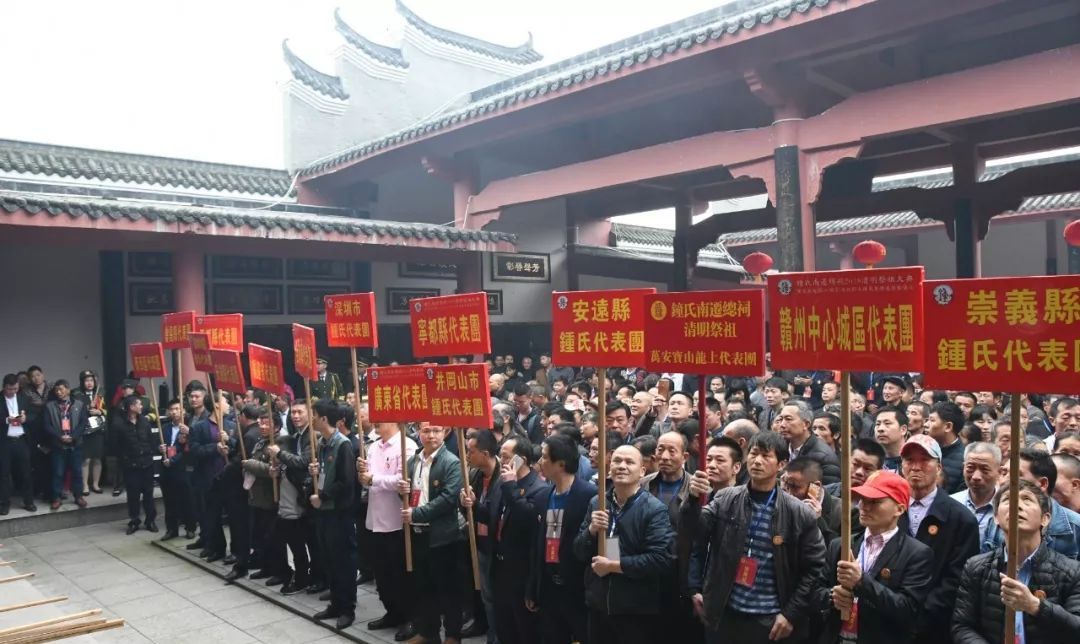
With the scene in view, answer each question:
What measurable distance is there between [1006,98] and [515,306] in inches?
363

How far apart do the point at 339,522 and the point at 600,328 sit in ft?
9.10

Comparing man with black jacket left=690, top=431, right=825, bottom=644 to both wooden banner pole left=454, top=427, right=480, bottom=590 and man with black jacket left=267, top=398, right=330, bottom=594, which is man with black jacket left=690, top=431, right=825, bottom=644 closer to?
wooden banner pole left=454, top=427, right=480, bottom=590

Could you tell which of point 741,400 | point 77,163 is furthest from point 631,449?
point 77,163

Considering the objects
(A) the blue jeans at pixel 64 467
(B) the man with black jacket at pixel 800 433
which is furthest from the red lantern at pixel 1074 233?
(A) the blue jeans at pixel 64 467

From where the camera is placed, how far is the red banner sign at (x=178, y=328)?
8.94m

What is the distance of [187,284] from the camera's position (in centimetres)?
1125

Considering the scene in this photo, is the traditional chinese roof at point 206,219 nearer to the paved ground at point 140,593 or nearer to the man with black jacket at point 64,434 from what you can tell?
the man with black jacket at point 64,434

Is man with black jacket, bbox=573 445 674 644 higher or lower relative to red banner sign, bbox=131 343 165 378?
lower

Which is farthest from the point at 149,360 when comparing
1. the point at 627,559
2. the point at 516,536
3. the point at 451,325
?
the point at 627,559

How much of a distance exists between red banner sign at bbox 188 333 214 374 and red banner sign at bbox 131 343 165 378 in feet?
1.87

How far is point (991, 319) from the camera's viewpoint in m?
3.23

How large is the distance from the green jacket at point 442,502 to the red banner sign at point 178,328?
4.44 m

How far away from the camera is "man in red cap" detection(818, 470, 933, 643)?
3.26 metres

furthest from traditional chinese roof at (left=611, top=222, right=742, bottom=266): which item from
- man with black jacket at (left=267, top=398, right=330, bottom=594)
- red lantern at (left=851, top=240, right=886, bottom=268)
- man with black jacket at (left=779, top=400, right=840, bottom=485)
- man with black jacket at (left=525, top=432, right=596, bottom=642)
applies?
man with black jacket at (left=525, top=432, right=596, bottom=642)
